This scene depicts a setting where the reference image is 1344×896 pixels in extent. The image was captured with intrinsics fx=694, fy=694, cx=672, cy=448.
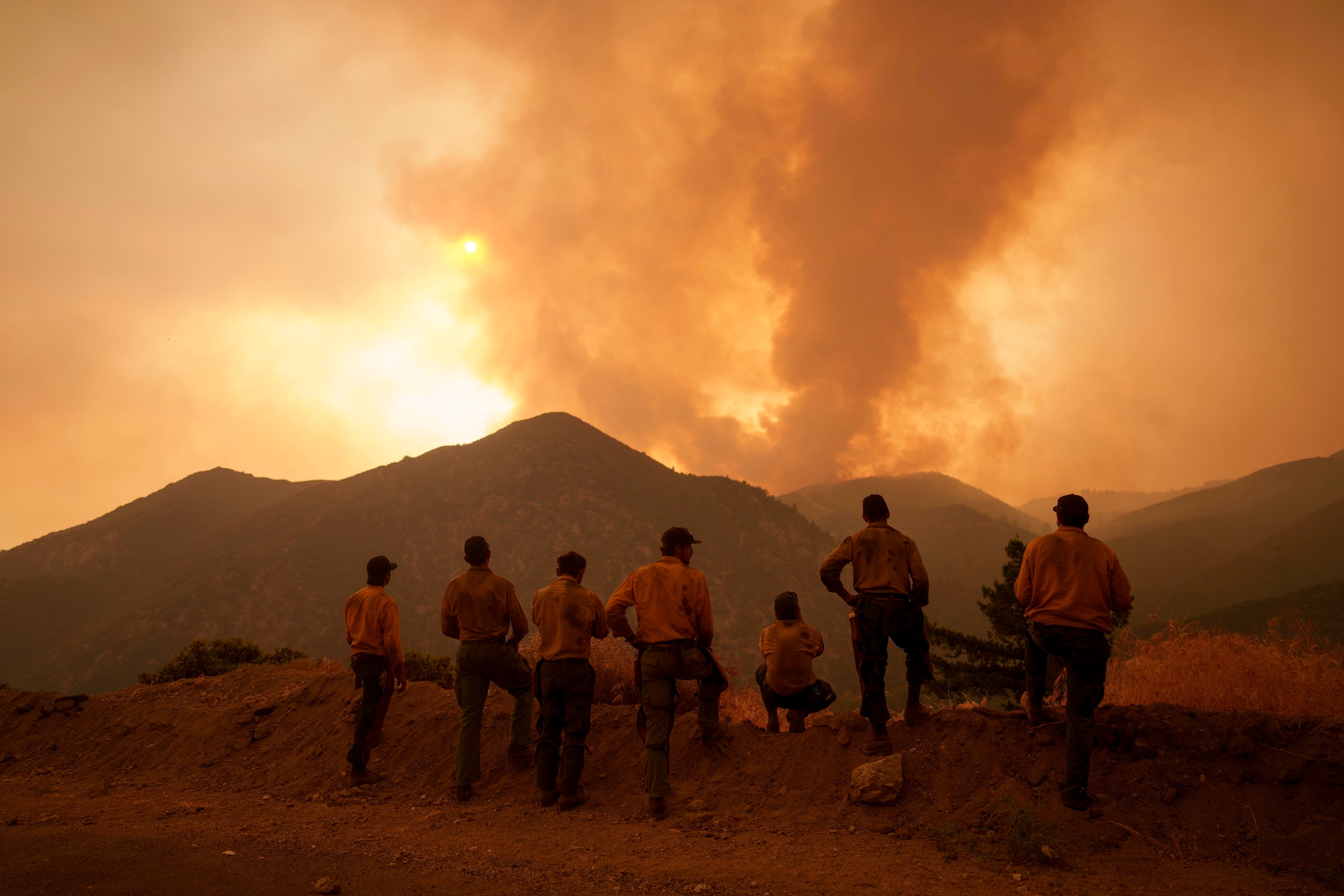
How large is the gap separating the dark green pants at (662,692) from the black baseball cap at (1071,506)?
367 cm

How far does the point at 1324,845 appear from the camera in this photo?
507 cm

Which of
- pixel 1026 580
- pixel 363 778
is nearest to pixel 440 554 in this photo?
pixel 363 778

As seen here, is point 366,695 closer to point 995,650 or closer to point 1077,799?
point 1077,799

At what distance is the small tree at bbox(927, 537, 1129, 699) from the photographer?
21.0m

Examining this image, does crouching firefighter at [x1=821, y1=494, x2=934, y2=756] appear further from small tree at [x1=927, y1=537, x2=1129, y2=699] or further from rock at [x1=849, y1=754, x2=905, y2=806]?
small tree at [x1=927, y1=537, x2=1129, y2=699]

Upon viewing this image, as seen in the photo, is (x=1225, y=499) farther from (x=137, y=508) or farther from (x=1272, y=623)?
(x=137, y=508)

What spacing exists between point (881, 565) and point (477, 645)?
4436 mm

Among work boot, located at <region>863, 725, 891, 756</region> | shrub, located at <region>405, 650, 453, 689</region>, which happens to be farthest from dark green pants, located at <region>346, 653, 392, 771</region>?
shrub, located at <region>405, 650, 453, 689</region>

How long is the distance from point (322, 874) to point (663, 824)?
2.85 m

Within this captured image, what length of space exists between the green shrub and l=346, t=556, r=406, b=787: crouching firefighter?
9.80m

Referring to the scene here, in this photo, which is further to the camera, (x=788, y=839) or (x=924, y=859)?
(x=788, y=839)

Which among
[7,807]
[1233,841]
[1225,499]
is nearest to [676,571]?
[1233,841]

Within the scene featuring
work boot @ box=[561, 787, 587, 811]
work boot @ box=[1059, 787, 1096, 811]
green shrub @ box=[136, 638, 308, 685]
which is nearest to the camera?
work boot @ box=[1059, 787, 1096, 811]

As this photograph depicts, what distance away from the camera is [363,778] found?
835 cm
